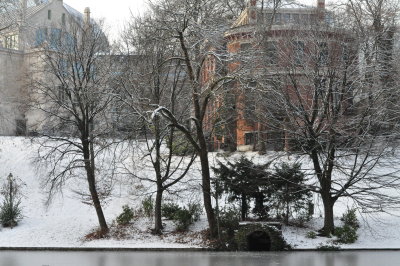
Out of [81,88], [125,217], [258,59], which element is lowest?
[125,217]

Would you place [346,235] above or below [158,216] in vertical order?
below

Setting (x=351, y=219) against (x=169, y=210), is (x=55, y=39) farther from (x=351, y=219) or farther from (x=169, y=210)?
(x=351, y=219)

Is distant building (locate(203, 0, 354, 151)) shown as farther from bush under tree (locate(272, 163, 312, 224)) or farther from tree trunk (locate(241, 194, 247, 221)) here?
tree trunk (locate(241, 194, 247, 221))

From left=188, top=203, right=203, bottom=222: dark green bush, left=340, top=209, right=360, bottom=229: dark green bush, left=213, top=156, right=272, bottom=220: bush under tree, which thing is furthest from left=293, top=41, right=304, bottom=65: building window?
left=188, top=203, right=203, bottom=222: dark green bush

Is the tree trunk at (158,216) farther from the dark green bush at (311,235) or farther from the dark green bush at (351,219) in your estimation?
the dark green bush at (351,219)

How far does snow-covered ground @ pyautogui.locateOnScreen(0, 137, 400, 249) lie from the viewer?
80.6ft

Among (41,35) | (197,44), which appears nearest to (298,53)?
(197,44)

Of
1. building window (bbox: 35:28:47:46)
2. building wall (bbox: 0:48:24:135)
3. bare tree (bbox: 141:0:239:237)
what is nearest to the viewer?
bare tree (bbox: 141:0:239:237)

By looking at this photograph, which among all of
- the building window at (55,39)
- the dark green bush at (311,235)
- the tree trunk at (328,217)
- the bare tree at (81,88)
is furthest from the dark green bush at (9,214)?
the tree trunk at (328,217)

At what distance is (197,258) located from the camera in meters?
20.9

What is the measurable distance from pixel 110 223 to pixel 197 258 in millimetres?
7588

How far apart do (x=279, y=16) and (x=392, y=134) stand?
19355 millimetres

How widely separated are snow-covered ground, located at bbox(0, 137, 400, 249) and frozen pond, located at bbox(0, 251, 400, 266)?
1.37m

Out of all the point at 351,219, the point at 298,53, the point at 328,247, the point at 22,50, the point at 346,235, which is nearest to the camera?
the point at 328,247
